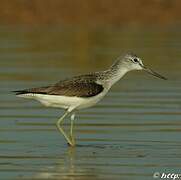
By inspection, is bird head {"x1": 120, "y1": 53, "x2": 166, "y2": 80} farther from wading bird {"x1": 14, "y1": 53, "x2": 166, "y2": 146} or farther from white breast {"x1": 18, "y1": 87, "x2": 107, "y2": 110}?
white breast {"x1": 18, "y1": 87, "x2": 107, "y2": 110}

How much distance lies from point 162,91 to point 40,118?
12.8 ft

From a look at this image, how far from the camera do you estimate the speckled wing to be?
14.2 meters

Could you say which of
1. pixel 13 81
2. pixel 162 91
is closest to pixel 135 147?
pixel 162 91

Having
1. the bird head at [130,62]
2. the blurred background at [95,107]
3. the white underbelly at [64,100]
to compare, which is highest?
the bird head at [130,62]

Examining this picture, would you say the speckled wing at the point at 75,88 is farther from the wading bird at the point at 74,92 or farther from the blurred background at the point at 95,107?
the blurred background at the point at 95,107

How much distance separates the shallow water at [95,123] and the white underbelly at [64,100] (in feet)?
1.53

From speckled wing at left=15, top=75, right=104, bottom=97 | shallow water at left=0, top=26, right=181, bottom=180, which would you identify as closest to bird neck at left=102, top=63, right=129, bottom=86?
speckled wing at left=15, top=75, right=104, bottom=97

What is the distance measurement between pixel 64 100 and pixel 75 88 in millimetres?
266

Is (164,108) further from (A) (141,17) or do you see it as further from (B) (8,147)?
(A) (141,17)

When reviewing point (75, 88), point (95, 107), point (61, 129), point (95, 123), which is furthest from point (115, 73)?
point (95, 107)

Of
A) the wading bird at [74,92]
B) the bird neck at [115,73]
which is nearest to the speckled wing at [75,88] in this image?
the wading bird at [74,92]

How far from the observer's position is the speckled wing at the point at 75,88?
46.5 ft

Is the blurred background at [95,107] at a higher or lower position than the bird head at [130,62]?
lower

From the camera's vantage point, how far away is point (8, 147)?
1328cm
